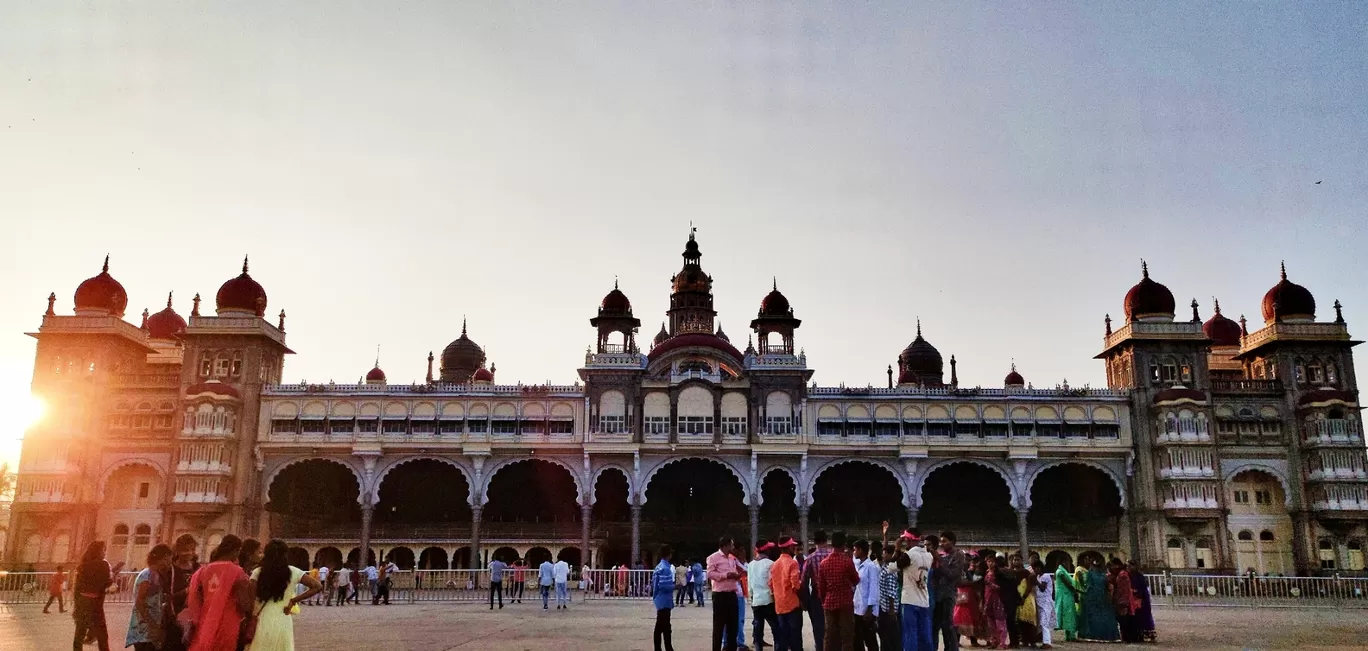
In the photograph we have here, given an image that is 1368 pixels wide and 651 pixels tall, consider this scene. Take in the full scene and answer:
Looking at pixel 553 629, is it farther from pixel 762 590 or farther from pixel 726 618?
pixel 762 590

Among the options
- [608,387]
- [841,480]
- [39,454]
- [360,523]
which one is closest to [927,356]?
[841,480]

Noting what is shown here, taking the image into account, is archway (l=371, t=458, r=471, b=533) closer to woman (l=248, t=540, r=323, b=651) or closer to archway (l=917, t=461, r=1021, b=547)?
archway (l=917, t=461, r=1021, b=547)

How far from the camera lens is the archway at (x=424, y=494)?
162 ft

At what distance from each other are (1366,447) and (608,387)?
1305 inches

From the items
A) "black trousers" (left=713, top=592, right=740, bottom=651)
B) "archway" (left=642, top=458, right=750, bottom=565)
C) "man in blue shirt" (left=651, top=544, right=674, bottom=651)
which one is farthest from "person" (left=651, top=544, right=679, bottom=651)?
"archway" (left=642, top=458, right=750, bottom=565)

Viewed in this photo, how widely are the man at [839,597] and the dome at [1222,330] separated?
5481 cm

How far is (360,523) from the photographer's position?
46750 mm

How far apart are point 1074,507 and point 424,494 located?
3072 centimetres

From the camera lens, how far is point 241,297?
4850 cm

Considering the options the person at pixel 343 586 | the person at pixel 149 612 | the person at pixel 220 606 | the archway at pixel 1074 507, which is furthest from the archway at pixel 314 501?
the person at pixel 220 606

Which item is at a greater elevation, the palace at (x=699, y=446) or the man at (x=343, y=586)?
the palace at (x=699, y=446)

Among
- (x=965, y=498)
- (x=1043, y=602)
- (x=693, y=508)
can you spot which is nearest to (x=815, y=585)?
(x=1043, y=602)

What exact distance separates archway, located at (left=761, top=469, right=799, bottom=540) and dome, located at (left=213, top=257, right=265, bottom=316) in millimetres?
25044

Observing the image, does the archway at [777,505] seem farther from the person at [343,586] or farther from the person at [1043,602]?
the person at [1043,602]
